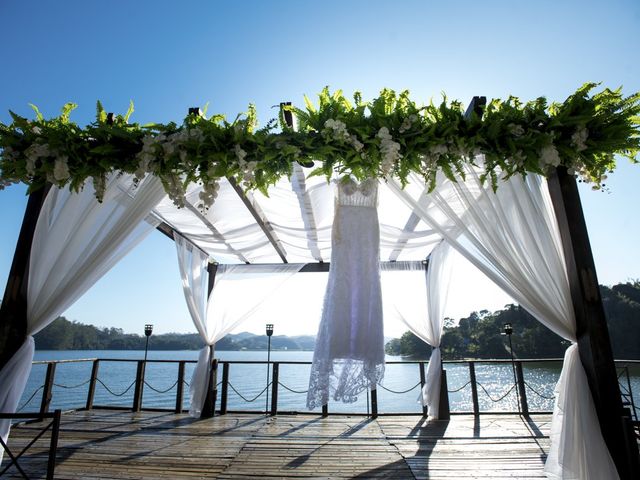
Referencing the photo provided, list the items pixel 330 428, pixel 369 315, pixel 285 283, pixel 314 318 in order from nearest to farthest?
pixel 369 315 → pixel 314 318 → pixel 330 428 → pixel 285 283

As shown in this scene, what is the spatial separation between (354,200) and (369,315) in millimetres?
811

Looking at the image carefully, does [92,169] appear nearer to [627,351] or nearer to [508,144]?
[508,144]

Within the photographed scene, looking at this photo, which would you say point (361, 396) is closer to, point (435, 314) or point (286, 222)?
point (435, 314)

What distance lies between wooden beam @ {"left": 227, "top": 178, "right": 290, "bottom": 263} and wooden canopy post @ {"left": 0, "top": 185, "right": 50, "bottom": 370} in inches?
60.0

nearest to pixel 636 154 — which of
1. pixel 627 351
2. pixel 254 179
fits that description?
pixel 254 179

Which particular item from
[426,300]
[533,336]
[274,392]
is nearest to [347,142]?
[426,300]

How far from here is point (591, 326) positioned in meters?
2.31

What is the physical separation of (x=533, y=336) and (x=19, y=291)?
24354 millimetres

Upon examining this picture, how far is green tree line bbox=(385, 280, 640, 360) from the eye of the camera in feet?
61.4

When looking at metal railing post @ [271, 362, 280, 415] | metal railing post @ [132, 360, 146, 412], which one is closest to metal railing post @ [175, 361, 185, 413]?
metal railing post @ [132, 360, 146, 412]

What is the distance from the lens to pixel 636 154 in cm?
245

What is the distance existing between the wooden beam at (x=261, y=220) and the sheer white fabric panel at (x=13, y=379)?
6.35 feet

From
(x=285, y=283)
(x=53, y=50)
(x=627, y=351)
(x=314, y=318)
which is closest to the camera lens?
(x=314, y=318)

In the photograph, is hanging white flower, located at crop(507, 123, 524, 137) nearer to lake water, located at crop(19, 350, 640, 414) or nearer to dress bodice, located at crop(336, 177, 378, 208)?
dress bodice, located at crop(336, 177, 378, 208)
